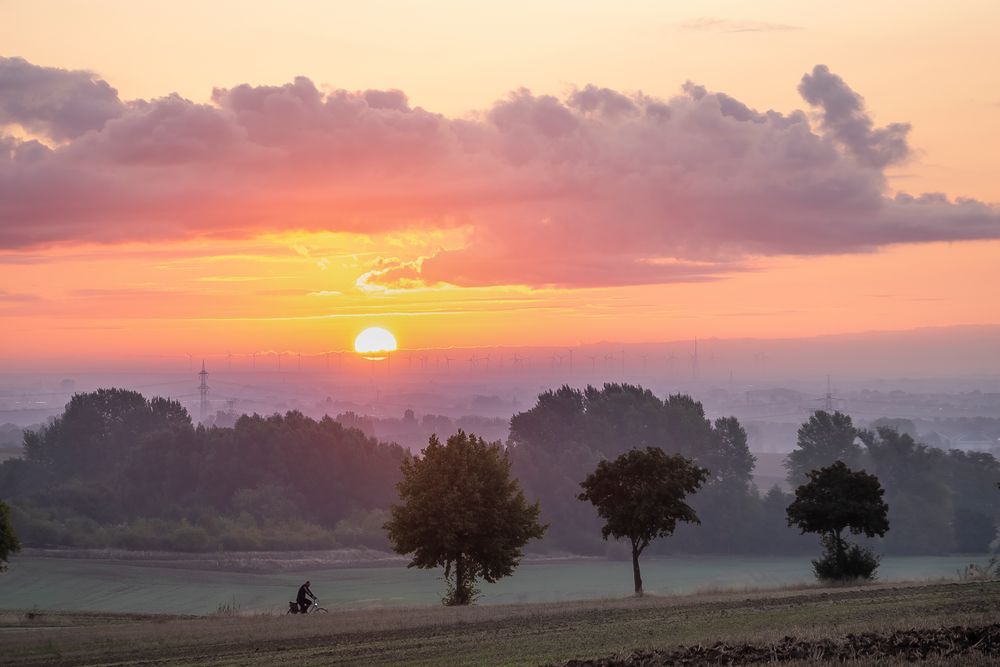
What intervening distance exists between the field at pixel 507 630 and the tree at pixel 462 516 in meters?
14.9

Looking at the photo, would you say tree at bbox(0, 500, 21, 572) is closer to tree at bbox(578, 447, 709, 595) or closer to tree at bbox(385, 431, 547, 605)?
tree at bbox(385, 431, 547, 605)

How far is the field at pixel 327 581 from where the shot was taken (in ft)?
347

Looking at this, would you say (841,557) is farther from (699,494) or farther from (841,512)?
(699,494)

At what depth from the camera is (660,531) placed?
68.7 m

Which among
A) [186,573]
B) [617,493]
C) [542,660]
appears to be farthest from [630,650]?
[186,573]

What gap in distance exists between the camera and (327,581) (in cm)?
12925

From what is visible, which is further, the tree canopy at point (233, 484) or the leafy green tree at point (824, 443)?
the leafy green tree at point (824, 443)

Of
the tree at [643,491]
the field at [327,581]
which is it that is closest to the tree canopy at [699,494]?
the field at [327,581]

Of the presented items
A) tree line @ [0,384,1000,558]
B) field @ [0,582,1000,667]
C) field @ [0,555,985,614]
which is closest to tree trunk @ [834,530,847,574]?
field @ [0,582,1000,667]

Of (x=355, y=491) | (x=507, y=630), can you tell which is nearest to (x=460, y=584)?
(x=507, y=630)

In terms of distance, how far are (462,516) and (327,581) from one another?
219 ft

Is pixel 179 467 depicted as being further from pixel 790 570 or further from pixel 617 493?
pixel 617 493

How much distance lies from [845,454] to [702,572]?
58284 mm

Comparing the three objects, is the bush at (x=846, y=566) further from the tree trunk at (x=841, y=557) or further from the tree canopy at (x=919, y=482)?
the tree canopy at (x=919, y=482)
